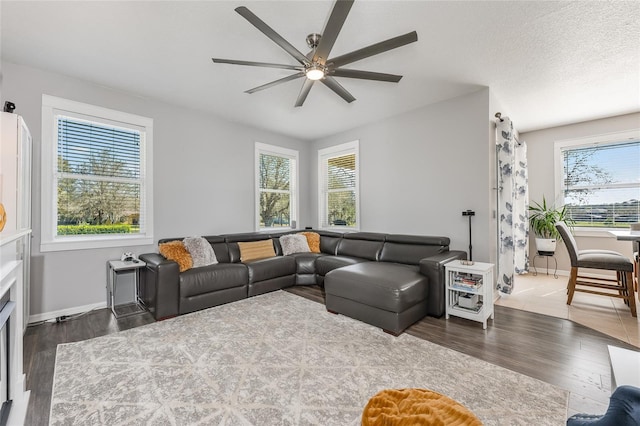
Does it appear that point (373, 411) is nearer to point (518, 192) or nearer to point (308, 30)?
point (308, 30)

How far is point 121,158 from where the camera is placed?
11.7ft

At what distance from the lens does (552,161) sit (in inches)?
197

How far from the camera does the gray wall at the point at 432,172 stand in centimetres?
352

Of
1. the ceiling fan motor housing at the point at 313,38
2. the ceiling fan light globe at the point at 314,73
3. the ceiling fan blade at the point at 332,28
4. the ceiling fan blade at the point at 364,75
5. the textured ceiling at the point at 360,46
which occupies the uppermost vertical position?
the textured ceiling at the point at 360,46

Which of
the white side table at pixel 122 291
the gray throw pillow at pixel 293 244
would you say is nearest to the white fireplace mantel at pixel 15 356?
the white side table at pixel 122 291

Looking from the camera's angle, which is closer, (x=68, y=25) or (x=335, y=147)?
(x=68, y=25)

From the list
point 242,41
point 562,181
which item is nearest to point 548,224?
point 562,181

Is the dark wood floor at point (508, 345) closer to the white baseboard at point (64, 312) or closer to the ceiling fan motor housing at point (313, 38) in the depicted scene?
the white baseboard at point (64, 312)

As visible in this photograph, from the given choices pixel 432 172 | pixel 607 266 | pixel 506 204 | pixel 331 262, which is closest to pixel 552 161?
pixel 506 204

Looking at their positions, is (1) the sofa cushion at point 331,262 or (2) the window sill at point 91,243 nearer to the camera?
(2) the window sill at point 91,243

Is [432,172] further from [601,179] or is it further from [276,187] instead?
[601,179]

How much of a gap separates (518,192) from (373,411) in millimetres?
4579

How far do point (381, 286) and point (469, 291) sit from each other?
0.96 metres

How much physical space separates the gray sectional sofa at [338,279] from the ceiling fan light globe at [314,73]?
2011 millimetres
